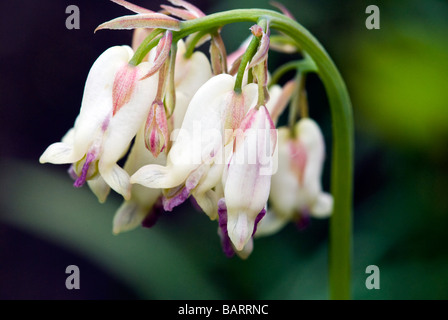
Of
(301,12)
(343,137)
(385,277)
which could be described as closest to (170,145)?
(343,137)

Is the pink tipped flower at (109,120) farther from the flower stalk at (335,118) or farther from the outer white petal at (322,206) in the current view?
the outer white petal at (322,206)

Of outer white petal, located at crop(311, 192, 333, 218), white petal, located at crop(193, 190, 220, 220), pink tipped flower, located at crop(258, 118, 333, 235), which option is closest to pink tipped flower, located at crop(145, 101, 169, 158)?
white petal, located at crop(193, 190, 220, 220)

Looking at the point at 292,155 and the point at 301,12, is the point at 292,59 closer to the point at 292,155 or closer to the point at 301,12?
the point at 301,12

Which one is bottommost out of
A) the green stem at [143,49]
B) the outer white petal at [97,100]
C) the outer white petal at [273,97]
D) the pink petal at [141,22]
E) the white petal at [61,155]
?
the white petal at [61,155]

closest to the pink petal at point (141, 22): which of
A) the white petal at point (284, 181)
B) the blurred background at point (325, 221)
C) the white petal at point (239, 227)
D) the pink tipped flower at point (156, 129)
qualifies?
the pink tipped flower at point (156, 129)

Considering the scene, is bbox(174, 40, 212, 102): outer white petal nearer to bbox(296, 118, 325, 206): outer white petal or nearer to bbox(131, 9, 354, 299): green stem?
bbox(131, 9, 354, 299): green stem

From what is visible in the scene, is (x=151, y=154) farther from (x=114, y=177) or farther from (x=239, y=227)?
(x=239, y=227)
